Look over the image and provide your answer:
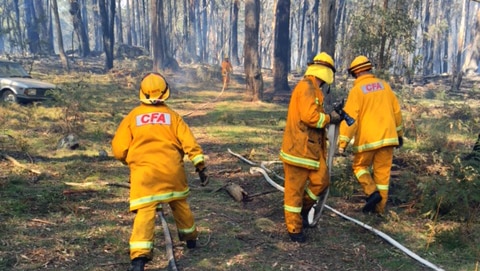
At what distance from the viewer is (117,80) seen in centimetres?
2306

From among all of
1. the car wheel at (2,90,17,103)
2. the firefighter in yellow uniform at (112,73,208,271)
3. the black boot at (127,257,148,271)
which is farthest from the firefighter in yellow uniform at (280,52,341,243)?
the car wheel at (2,90,17,103)

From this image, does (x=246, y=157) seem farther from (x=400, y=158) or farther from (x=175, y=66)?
(x=175, y=66)

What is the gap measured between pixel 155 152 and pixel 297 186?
1.58m

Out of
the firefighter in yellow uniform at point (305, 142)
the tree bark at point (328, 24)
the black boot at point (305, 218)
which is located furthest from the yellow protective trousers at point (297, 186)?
the tree bark at point (328, 24)

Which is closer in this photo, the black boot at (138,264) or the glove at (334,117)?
the black boot at (138,264)

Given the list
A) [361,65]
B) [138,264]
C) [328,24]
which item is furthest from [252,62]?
[138,264]

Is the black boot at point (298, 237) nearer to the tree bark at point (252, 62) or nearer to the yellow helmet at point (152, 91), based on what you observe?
the yellow helmet at point (152, 91)

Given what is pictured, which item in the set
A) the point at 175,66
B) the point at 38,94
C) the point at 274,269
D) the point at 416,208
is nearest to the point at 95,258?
the point at 274,269

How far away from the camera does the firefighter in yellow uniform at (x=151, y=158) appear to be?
12.4ft

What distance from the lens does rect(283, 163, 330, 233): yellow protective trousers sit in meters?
4.62

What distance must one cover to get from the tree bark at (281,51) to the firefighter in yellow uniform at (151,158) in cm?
1683

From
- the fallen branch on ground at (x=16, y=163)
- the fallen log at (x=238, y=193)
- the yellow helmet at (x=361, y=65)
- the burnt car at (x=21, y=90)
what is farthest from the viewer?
the burnt car at (x=21, y=90)

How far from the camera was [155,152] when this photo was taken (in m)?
3.93

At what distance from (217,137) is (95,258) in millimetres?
6760
